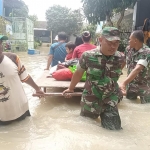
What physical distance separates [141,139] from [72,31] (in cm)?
2902

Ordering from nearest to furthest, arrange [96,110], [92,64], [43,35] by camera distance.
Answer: [92,64]
[96,110]
[43,35]

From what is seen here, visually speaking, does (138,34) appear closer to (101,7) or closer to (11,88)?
(11,88)

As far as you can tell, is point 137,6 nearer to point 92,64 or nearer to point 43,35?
point 92,64

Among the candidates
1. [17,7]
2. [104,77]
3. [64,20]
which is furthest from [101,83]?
[64,20]

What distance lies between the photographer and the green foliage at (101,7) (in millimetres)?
9852

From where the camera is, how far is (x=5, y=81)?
2689 millimetres

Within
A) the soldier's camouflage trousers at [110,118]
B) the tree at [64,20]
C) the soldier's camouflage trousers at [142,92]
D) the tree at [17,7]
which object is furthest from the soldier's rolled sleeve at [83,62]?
the tree at [64,20]

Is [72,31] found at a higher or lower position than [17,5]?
lower

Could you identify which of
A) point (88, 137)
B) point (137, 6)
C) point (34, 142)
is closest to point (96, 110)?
point (88, 137)

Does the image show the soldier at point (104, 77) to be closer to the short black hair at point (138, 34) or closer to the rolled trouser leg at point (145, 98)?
the short black hair at point (138, 34)

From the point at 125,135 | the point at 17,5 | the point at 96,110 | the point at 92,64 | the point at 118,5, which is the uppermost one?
the point at 17,5

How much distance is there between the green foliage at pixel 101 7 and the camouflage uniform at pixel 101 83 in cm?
774

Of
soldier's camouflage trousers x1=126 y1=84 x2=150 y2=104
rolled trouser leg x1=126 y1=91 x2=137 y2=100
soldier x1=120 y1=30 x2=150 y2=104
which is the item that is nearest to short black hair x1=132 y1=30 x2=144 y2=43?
soldier x1=120 y1=30 x2=150 y2=104

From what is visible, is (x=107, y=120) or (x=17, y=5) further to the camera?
(x=17, y=5)
